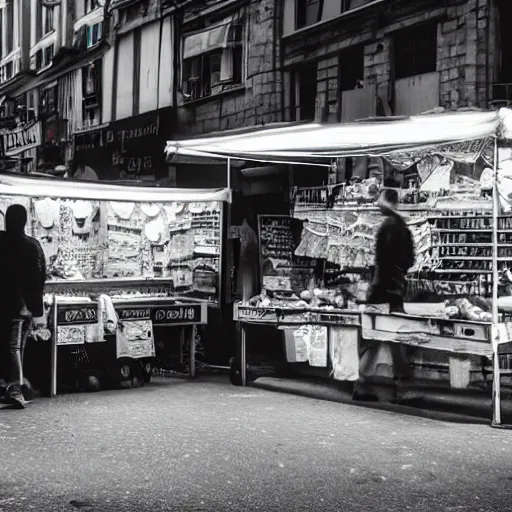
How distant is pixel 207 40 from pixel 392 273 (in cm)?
1148

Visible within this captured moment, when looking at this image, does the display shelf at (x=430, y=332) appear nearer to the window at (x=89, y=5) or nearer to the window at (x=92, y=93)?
the window at (x=92, y=93)

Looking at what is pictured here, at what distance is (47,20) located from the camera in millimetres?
27953

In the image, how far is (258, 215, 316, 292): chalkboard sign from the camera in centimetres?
1080

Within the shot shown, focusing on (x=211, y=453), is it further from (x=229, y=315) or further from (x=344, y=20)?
(x=344, y=20)

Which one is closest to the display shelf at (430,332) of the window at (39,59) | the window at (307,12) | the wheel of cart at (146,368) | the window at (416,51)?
the wheel of cart at (146,368)

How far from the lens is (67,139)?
2586cm

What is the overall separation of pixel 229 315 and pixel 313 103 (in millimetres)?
6214

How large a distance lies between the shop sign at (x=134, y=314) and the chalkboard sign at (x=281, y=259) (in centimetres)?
138

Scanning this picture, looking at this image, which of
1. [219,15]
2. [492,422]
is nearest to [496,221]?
[492,422]

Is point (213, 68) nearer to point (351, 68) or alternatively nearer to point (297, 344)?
point (351, 68)

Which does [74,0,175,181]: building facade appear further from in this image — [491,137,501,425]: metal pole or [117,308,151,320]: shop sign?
[491,137,501,425]: metal pole

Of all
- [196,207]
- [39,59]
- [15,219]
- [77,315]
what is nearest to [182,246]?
[196,207]

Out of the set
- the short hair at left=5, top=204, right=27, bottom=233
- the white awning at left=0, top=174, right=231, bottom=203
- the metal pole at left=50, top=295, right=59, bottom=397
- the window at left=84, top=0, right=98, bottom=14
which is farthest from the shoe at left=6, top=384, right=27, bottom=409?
the window at left=84, top=0, right=98, bottom=14

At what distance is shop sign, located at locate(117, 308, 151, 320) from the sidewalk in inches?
57.0
